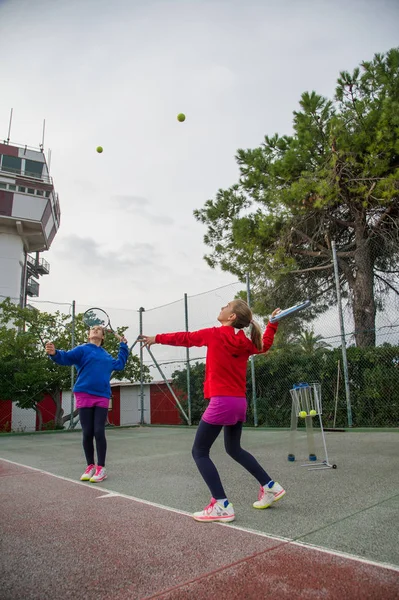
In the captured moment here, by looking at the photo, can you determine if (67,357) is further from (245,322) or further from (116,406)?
(116,406)

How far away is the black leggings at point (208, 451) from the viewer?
3064 mm

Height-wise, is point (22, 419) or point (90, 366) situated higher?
point (90, 366)

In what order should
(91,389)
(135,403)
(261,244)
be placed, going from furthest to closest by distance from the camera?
(135,403)
(261,244)
(91,389)

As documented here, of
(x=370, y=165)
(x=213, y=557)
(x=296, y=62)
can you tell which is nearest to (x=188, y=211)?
(x=370, y=165)

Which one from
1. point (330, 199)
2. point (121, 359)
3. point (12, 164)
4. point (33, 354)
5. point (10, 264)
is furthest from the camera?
point (12, 164)

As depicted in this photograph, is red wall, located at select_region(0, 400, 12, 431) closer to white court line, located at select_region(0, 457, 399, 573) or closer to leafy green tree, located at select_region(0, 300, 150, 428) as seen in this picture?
leafy green tree, located at select_region(0, 300, 150, 428)

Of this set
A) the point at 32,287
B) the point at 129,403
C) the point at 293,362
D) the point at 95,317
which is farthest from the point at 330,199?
the point at 32,287

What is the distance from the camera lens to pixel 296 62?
6.08 meters

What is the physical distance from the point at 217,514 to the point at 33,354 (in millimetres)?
12123

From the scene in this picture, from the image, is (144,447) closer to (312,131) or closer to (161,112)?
(161,112)

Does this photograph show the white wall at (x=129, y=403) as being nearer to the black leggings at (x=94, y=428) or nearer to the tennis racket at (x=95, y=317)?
the tennis racket at (x=95, y=317)

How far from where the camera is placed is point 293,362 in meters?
9.95

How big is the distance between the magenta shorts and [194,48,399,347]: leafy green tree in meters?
7.01

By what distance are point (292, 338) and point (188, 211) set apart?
6.03 meters
